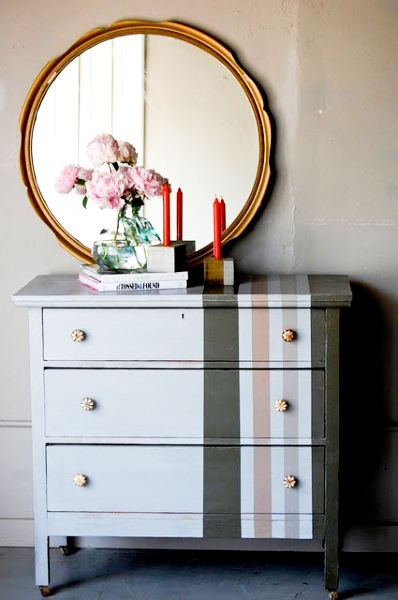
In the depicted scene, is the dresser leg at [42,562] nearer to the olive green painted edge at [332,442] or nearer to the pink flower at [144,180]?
the olive green painted edge at [332,442]

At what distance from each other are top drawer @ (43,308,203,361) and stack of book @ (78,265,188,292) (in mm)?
77

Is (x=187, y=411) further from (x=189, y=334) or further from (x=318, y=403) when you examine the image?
(x=318, y=403)

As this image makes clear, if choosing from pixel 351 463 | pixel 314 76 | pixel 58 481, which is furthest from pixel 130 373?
pixel 314 76

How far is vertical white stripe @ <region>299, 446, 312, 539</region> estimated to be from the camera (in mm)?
2932

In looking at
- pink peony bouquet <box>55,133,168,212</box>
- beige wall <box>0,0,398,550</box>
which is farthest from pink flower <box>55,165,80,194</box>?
beige wall <box>0,0,398,550</box>

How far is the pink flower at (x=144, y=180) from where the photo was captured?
2.97 meters

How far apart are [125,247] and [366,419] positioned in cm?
104

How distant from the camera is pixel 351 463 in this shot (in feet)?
11.1

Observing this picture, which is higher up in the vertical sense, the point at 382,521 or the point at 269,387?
the point at 269,387

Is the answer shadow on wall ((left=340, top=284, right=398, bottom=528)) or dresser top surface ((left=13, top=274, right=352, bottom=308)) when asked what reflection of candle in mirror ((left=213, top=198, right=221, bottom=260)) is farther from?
shadow on wall ((left=340, top=284, right=398, bottom=528))

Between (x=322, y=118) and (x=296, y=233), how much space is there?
388mm

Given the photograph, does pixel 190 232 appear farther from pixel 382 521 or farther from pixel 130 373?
pixel 382 521

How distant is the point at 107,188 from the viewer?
2.95 m

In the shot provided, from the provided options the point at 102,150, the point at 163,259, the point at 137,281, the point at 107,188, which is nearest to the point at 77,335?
the point at 137,281
